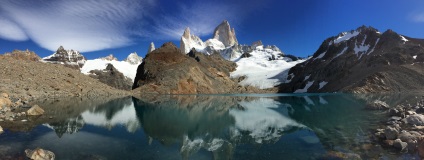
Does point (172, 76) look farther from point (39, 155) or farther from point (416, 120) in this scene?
point (39, 155)

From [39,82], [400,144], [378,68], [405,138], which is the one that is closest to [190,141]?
[400,144]


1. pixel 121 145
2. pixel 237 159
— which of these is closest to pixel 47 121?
pixel 121 145

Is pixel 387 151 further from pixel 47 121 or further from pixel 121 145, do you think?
pixel 47 121

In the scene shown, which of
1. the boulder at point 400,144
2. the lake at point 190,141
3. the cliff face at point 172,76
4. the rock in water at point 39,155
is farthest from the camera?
the cliff face at point 172,76

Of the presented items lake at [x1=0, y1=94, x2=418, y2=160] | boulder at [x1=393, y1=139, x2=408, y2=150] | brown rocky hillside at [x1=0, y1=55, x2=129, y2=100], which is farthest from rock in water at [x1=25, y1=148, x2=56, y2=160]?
brown rocky hillside at [x1=0, y1=55, x2=129, y2=100]

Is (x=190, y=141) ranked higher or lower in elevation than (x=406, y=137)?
lower

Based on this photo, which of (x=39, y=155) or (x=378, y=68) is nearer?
(x=39, y=155)

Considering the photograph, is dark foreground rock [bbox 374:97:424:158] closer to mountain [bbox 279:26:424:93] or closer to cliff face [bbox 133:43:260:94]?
cliff face [bbox 133:43:260:94]

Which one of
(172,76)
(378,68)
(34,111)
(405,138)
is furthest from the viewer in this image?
(378,68)

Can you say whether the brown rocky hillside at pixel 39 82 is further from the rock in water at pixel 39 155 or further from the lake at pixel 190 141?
the rock in water at pixel 39 155

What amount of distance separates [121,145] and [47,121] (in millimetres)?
15584

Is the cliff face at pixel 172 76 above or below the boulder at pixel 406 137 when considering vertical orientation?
above

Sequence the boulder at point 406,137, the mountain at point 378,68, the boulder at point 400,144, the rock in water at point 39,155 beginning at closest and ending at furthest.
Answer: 1. the rock in water at point 39,155
2. the boulder at point 400,144
3. the boulder at point 406,137
4. the mountain at point 378,68

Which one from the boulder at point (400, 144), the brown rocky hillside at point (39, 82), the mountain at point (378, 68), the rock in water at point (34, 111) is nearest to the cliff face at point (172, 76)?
the brown rocky hillside at point (39, 82)
